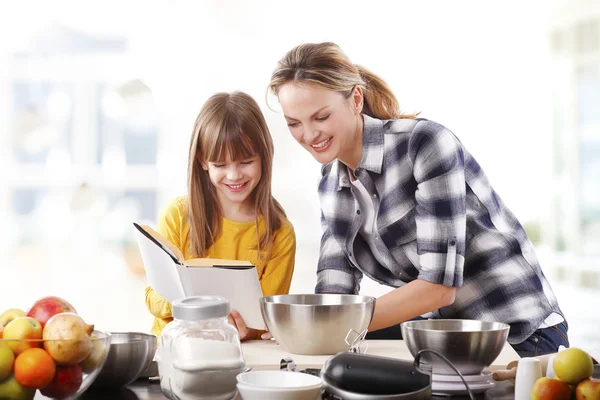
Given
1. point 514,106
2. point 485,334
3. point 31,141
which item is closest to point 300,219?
point 514,106

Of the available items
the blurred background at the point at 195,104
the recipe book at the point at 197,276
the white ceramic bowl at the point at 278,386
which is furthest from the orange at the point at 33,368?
the blurred background at the point at 195,104

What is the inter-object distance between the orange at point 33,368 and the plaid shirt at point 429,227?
40.1 inches

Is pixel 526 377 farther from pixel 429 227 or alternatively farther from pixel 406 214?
pixel 406 214

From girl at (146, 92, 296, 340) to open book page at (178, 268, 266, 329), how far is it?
1.98 feet

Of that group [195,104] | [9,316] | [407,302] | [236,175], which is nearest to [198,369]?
[9,316]

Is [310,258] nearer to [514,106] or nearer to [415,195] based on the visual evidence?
[514,106]

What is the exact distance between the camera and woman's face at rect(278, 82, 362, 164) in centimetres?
175

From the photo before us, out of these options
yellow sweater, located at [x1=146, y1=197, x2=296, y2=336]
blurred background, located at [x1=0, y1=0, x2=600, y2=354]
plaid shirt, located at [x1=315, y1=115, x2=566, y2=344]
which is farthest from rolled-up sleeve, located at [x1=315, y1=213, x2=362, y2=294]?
blurred background, located at [x1=0, y1=0, x2=600, y2=354]

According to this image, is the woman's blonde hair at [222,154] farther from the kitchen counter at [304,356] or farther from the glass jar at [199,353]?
the glass jar at [199,353]

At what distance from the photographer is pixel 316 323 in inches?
47.2

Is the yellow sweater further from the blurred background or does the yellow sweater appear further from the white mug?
the blurred background

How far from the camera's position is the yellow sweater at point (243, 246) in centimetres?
209

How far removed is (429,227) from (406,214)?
0.44 ft

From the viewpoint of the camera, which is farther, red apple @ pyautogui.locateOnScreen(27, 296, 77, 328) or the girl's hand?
the girl's hand
